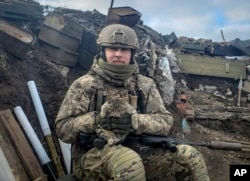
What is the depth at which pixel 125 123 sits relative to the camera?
3373 mm

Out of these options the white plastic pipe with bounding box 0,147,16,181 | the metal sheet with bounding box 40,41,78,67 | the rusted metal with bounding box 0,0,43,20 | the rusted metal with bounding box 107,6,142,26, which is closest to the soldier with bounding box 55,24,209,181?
the white plastic pipe with bounding box 0,147,16,181

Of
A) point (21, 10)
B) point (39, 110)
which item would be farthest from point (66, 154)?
point (21, 10)

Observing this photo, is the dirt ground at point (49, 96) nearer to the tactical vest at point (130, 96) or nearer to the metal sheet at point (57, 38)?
the metal sheet at point (57, 38)

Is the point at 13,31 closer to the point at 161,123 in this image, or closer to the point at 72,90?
the point at 72,90

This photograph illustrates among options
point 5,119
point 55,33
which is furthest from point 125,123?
point 55,33

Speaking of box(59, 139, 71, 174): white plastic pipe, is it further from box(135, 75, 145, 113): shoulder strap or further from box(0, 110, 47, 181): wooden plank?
box(135, 75, 145, 113): shoulder strap

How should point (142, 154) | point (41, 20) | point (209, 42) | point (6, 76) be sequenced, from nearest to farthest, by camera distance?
point (142, 154) → point (6, 76) → point (41, 20) → point (209, 42)

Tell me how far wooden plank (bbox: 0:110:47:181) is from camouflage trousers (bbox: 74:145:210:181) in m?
0.94

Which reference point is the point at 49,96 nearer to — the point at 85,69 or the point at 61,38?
the point at 85,69

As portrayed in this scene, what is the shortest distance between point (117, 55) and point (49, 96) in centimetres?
258

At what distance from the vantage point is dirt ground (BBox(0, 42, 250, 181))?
5.47 m

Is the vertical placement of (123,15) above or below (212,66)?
above

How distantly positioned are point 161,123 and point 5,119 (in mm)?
2257

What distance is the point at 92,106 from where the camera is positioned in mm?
3760
